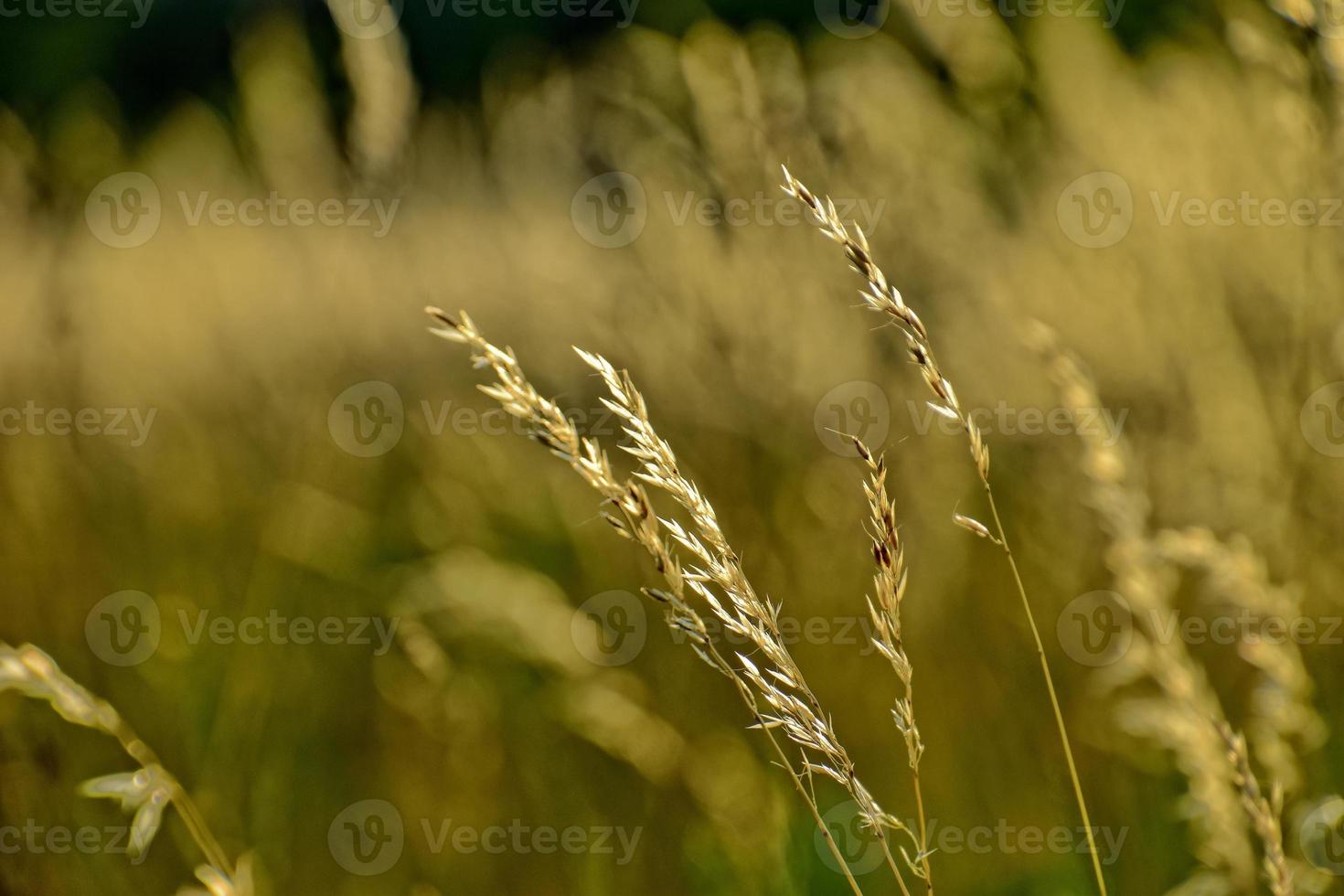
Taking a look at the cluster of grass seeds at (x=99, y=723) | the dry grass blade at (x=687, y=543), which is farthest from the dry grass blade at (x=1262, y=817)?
the cluster of grass seeds at (x=99, y=723)

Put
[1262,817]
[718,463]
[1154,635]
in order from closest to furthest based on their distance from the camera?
1. [1262,817]
2. [1154,635]
3. [718,463]

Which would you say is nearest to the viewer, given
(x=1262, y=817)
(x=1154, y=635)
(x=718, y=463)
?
(x=1262, y=817)

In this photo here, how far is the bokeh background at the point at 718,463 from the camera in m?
1.07

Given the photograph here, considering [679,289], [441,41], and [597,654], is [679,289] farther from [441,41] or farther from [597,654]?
[441,41]

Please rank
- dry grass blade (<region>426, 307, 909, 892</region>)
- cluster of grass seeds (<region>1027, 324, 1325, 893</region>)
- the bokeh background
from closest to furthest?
dry grass blade (<region>426, 307, 909, 892</region>) → cluster of grass seeds (<region>1027, 324, 1325, 893</region>) → the bokeh background

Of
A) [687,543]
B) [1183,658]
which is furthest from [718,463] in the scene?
[687,543]

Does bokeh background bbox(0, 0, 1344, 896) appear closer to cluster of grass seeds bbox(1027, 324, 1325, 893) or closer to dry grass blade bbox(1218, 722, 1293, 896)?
cluster of grass seeds bbox(1027, 324, 1325, 893)

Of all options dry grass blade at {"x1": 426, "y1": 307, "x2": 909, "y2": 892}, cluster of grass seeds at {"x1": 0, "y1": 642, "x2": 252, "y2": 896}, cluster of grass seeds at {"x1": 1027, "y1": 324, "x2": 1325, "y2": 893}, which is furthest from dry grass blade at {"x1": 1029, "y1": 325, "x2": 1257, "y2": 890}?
cluster of grass seeds at {"x1": 0, "y1": 642, "x2": 252, "y2": 896}

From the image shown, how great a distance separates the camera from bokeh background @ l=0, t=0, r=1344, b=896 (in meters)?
1.07

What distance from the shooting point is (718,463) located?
1.37 meters

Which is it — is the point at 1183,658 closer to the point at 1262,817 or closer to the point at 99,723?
the point at 1262,817

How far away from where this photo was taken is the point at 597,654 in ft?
4.20

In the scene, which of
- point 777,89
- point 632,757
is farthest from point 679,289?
point 632,757

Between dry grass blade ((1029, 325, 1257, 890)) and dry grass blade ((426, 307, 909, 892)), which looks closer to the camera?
dry grass blade ((426, 307, 909, 892))
